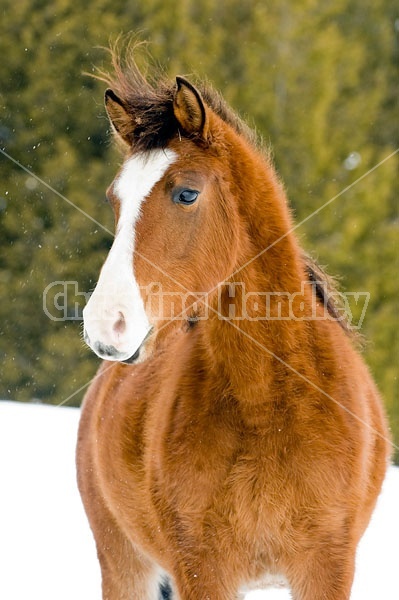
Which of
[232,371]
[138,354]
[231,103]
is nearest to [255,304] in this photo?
[232,371]

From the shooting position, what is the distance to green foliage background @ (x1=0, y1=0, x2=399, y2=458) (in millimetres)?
11375

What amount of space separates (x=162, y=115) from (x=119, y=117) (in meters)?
0.29

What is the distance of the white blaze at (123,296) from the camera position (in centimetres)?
233

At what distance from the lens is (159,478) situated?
2.82 m

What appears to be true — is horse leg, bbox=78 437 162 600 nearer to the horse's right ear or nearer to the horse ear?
the horse's right ear

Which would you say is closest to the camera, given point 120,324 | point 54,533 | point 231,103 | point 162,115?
point 120,324

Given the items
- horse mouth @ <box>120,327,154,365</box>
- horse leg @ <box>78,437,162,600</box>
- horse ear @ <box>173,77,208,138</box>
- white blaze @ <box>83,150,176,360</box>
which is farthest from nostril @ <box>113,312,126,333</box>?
horse leg @ <box>78,437,162,600</box>

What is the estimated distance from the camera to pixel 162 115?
8.98 ft

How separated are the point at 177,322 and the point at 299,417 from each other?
54 centimetres

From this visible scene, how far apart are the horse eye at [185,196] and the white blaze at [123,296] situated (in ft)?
0.27

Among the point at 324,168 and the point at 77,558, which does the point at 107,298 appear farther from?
the point at 324,168

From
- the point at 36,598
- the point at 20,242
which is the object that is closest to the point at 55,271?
the point at 20,242

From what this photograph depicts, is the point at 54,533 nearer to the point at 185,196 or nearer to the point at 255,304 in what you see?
the point at 255,304

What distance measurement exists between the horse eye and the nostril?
18.9 inches
